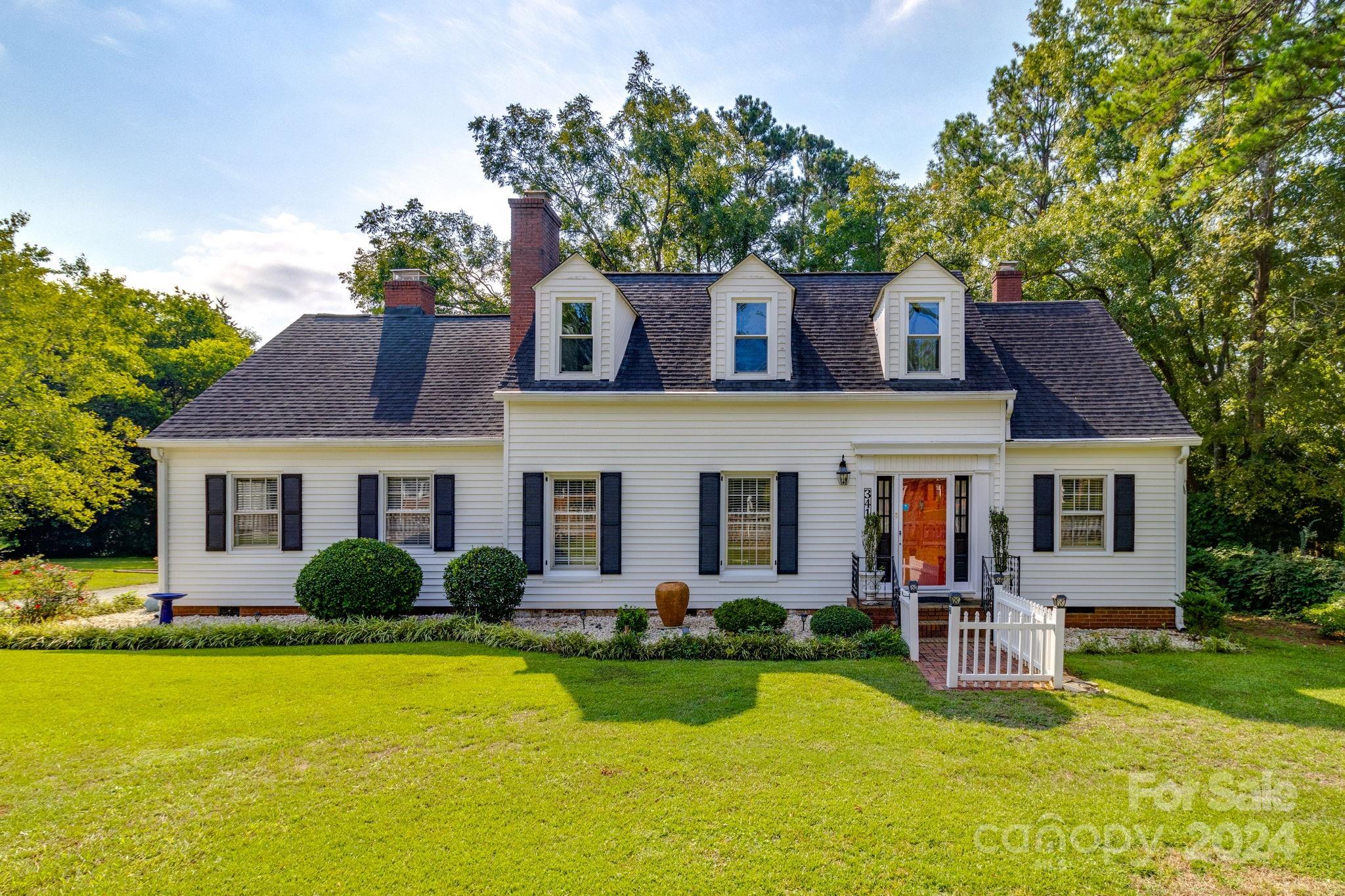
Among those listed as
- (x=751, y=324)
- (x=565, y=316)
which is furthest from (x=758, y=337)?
(x=565, y=316)

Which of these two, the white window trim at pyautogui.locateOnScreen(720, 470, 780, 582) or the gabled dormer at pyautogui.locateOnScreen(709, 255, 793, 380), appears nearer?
the white window trim at pyautogui.locateOnScreen(720, 470, 780, 582)

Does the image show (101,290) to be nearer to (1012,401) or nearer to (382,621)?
(382,621)

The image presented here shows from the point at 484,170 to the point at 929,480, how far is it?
2154cm

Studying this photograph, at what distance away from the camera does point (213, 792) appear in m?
4.95

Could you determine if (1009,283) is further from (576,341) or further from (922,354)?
Result: (576,341)

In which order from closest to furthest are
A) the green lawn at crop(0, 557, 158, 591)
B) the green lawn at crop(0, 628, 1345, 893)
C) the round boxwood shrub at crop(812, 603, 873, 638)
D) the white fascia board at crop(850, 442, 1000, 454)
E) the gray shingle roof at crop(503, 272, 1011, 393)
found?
the green lawn at crop(0, 628, 1345, 893) < the round boxwood shrub at crop(812, 603, 873, 638) < the white fascia board at crop(850, 442, 1000, 454) < the gray shingle roof at crop(503, 272, 1011, 393) < the green lawn at crop(0, 557, 158, 591)

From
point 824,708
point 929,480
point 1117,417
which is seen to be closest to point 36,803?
point 824,708

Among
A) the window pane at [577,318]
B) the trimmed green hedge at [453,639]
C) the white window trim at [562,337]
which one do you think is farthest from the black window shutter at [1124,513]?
the window pane at [577,318]

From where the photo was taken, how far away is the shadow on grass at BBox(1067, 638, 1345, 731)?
23.0ft

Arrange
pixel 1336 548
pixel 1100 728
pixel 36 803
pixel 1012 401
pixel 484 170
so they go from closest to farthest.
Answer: pixel 36 803, pixel 1100 728, pixel 1012 401, pixel 1336 548, pixel 484 170

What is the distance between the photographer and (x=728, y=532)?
11.8 meters

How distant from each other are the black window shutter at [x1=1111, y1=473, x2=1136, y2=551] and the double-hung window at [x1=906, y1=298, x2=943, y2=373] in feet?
13.6

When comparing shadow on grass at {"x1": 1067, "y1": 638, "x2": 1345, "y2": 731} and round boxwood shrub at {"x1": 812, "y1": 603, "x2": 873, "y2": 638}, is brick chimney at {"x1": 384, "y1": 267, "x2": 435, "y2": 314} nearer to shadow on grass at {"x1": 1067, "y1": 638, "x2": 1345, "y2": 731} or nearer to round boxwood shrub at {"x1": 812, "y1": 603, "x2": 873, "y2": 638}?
round boxwood shrub at {"x1": 812, "y1": 603, "x2": 873, "y2": 638}

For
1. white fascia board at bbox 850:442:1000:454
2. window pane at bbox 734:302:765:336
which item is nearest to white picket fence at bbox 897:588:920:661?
white fascia board at bbox 850:442:1000:454
